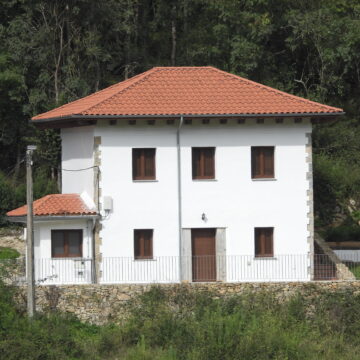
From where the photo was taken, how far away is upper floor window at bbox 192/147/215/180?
34250mm

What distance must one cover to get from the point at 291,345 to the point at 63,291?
22.1 ft

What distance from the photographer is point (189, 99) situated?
1364 inches

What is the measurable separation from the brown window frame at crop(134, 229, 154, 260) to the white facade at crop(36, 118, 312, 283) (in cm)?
17

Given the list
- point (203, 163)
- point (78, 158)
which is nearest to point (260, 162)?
point (203, 163)

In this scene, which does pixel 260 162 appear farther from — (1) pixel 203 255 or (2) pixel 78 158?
(2) pixel 78 158

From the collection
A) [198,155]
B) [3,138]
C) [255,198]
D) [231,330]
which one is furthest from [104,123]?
[3,138]

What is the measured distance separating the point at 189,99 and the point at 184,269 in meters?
5.40

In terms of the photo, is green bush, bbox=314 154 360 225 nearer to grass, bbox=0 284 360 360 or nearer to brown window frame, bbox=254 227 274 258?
brown window frame, bbox=254 227 274 258

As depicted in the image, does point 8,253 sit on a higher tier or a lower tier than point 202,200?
lower

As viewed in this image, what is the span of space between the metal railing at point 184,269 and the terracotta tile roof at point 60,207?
56.5 inches

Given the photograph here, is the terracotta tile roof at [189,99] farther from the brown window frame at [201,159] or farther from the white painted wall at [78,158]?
the brown window frame at [201,159]

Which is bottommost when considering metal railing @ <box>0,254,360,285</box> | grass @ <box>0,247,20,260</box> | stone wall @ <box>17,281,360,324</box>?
stone wall @ <box>17,281,360,324</box>

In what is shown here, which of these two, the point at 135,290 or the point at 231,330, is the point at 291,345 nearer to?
the point at 231,330

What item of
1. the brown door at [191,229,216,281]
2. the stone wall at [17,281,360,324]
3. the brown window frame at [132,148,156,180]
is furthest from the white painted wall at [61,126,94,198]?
the stone wall at [17,281,360,324]
